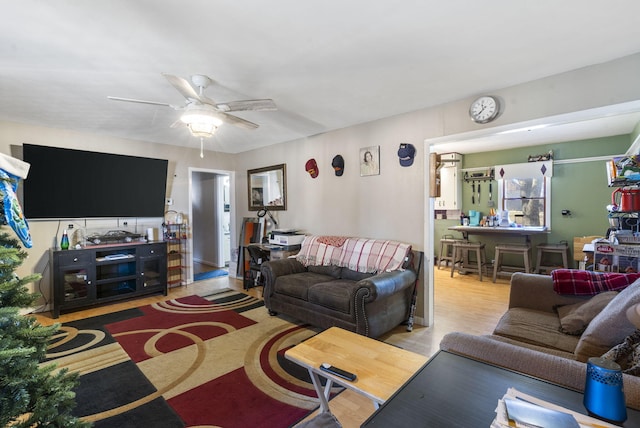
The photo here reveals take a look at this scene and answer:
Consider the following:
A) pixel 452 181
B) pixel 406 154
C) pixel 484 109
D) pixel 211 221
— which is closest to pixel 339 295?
pixel 406 154

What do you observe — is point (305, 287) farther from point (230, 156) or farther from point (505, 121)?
point (230, 156)

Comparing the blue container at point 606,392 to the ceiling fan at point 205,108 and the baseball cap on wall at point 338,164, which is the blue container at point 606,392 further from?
the baseball cap on wall at point 338,164

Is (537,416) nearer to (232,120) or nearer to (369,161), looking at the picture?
(232,120)

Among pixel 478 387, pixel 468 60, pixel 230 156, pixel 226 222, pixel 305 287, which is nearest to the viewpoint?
pixel 478 387

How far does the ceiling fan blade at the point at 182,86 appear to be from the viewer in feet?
6.59

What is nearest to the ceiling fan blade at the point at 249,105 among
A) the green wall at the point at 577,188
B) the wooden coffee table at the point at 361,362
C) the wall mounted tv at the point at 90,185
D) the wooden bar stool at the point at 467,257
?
the wooden coffee table at the point at 361,362

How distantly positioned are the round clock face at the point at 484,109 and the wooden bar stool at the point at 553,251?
3535mm

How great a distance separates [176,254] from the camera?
5.11m

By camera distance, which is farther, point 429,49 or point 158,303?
point 158,303

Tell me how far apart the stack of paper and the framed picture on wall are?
2978mm

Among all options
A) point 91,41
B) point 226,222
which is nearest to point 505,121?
point 91,41

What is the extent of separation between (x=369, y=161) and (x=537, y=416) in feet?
10.4

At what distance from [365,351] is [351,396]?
0.63 meters

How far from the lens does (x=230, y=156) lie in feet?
19.4
